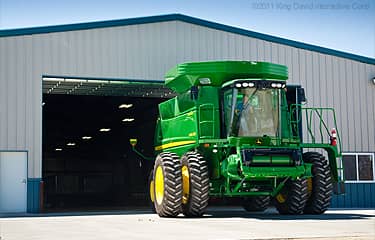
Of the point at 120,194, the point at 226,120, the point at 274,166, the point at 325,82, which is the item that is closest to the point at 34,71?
the point at 226,120

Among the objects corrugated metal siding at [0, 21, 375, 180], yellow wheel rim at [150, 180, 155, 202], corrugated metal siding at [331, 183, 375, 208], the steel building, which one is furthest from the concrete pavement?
corrugated metal siding at [331, 183, 375, 208]

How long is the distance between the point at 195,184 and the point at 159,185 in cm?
231

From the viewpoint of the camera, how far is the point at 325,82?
2786 centimetres

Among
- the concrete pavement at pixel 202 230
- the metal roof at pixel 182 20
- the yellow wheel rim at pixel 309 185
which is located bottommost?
the concrete pavement at pixel 202 230

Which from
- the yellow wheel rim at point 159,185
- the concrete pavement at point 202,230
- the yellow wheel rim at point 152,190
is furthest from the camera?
the yellow wheel rim at point 152,190

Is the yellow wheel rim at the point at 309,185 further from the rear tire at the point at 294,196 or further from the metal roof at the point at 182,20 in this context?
the metal roof at the point at 182,20

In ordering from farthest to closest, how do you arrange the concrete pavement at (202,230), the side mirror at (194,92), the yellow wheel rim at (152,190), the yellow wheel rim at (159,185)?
1. the yellow wheel rim at (152,190)
2. the yellow wheel rim at (159,185)
3. the side mirror at (194,92)
4. the concrete pavement at (202,230)

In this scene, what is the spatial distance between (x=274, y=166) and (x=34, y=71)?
10.7 metres

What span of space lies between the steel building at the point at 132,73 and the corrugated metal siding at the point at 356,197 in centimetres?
4

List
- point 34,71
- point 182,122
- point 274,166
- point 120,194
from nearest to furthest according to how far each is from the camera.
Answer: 1. point 274,166
2. point 182,122
3. point 34,71
4. point 120,194

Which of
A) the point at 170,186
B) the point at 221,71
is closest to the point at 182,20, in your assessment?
the point at 221,71

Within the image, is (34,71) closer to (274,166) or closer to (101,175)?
(274,166)

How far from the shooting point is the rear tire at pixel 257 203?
21781 mm

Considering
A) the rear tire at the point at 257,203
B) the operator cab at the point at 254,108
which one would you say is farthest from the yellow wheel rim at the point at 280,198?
the operator cab at the point at 254,108
